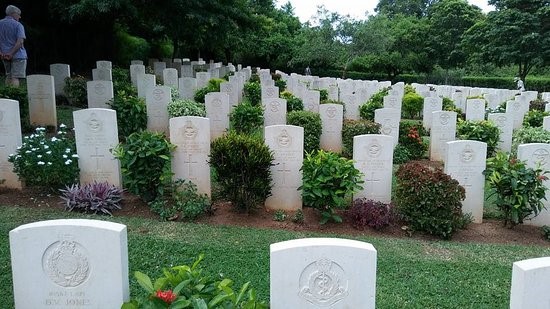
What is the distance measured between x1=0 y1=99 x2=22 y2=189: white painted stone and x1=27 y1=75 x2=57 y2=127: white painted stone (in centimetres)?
321

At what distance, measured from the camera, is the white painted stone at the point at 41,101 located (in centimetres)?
1007

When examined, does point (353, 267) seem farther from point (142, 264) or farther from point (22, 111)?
point (22, 111)

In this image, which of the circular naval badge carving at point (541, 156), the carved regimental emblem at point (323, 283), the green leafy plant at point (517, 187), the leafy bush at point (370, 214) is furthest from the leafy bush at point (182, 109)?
the carved regimental emblem at point (323, 283)

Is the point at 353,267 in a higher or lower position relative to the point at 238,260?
higher

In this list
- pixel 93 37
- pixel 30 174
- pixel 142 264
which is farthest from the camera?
pixel 93 37

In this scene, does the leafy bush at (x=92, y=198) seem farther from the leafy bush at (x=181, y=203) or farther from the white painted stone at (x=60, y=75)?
the white painted stone at (x=60, y=75)

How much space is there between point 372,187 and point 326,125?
380cm

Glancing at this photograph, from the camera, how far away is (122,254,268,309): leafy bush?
2928 mm

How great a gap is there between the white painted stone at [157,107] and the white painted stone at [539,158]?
A: 6.80 meters

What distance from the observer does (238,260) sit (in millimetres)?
5145

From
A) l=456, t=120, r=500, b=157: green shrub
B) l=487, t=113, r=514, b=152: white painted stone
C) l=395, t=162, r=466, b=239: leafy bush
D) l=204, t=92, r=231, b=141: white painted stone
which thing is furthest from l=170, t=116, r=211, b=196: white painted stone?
l=487, t=113, r=514, b=152: white painted stone

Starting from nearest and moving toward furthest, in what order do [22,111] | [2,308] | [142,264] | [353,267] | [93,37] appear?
[353,267]
[2,308]
[142,264]
[22,111]
[93,37]

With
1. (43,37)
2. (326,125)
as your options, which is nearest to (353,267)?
(326,125)

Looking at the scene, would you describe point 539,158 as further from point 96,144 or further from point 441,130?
point 96,144
